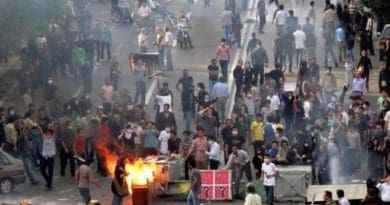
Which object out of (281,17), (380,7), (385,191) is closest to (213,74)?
(380,7)

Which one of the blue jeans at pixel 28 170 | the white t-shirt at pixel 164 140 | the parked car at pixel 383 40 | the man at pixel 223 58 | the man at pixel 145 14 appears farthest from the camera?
the man at pixel 145 14

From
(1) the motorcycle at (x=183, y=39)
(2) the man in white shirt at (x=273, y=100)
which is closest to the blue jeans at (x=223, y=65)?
(2) the man in white shirt at (x=273, y=100)

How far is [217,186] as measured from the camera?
29625 millimetres

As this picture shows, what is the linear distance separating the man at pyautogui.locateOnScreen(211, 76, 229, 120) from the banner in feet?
17.9

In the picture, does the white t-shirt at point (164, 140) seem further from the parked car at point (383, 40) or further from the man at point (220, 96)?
the parked car at point (383, 40)

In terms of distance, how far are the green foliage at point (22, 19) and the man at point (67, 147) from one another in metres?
5.03

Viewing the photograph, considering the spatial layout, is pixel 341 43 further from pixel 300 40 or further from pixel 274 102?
pixel 274 102

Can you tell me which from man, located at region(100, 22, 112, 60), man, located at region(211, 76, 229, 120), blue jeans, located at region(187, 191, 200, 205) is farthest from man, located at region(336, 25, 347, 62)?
blue jeans, located at region(187, 191, 200, 205)

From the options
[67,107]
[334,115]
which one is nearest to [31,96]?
[67,107]

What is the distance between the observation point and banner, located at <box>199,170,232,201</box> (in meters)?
29.6

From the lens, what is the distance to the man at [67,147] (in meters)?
32.0

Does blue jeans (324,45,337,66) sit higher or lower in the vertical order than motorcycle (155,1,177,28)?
lower

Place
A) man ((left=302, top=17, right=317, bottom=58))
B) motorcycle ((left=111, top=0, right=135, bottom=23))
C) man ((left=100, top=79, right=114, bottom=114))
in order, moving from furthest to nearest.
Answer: motorcycle ((left=111, top=0, right=135, bottom=23)), man ((left=302, top=17, right=317, bottom=58)), man ((left=100, top=79, right=114, bottom=114))

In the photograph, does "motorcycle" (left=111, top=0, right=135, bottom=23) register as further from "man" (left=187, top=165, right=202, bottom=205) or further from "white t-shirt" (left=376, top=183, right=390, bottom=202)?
"white t-shirt" (left=376, top=183, right=390, bottom=202)
